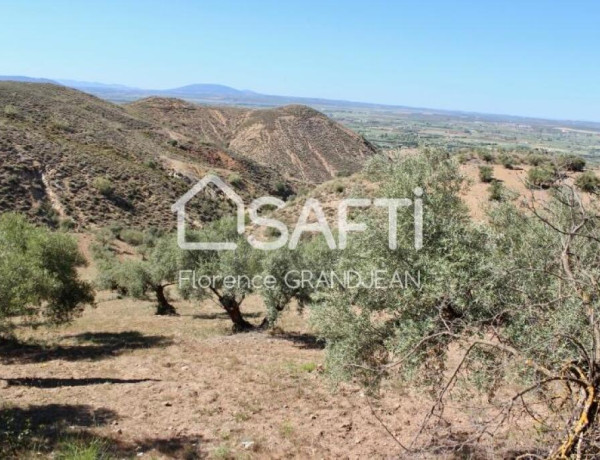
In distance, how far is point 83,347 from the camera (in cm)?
1928

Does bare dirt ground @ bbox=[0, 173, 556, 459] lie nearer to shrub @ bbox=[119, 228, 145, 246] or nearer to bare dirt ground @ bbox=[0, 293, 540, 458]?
bare dirt ground @ bbox=[0, 293, 540, 458]

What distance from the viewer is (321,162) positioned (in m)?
91.9

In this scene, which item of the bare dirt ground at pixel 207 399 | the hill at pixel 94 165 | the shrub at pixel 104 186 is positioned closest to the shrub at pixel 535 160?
the bare dirt ground at pixel 207 399

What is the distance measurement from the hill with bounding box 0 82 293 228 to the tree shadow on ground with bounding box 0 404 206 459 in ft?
122

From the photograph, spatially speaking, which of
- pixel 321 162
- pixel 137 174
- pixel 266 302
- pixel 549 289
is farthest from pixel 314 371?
pixel 321 162

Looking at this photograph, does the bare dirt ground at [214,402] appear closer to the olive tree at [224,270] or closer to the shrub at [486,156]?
the olive tree at [224,270]

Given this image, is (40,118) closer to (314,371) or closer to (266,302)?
(266,302)

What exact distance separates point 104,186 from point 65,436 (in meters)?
44.6

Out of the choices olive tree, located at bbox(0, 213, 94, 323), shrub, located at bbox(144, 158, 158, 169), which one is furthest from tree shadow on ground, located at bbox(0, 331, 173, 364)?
shrub, located at bbox(144, 158, 158, 169)

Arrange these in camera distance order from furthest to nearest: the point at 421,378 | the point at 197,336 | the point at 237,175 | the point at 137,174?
the point at 237,175 → the point at 137,174 → the point at 197,336 → the point at 421,378

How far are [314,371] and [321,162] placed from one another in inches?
3092

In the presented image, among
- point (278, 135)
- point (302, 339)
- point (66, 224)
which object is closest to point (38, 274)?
point (302, 339)

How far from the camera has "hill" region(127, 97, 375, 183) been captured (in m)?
90.4

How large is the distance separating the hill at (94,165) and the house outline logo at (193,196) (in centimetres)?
120
